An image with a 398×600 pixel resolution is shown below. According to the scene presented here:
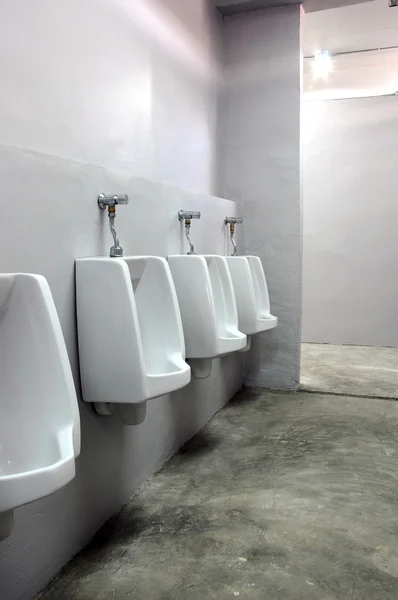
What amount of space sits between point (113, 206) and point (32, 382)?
2.31 feet

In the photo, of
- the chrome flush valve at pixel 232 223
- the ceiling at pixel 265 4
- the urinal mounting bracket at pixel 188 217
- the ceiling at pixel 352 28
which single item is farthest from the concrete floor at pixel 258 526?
the ceiling at pixel 352 28

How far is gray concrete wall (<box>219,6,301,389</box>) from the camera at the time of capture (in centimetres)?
314

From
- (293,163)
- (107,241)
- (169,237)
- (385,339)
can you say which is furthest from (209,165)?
(385,339)

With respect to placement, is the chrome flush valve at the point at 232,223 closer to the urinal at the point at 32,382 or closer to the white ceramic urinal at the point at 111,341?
the white ceramic urinal at the point at 111,341

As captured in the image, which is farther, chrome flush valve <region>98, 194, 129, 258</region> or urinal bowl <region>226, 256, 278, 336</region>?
urinal bowl <region>226, 256, 278, 336</region>

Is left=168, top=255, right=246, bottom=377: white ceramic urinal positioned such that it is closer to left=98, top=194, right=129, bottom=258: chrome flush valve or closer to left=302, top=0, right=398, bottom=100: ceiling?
left=98, top=194, right=129, bottom=258: chrome flush valve

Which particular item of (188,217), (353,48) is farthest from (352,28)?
(188,217)

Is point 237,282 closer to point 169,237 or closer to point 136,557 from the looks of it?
point 169,237

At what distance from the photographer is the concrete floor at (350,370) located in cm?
332

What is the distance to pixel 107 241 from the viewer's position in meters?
1.69

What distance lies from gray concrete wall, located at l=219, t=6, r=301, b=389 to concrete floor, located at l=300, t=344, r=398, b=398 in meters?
0.30

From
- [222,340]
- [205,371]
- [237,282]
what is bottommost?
[205,371]

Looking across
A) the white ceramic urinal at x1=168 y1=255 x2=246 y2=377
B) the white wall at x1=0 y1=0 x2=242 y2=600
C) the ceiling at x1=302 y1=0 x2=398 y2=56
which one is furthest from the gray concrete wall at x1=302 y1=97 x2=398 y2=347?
the white ceramic urinal at x1=168 y1=255 x2=246 y2=377

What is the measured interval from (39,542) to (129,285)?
711mm
